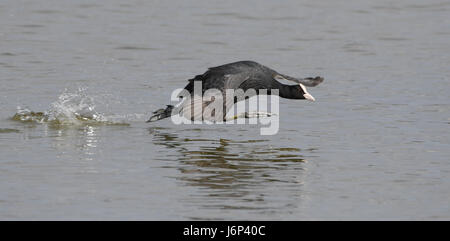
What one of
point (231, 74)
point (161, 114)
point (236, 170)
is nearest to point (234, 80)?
point (231, 74)

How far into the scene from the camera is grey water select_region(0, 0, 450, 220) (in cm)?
761

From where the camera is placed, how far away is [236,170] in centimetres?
877

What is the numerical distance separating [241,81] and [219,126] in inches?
34.5

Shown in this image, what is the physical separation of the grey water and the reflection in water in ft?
0.06

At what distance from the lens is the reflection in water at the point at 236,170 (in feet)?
25.0

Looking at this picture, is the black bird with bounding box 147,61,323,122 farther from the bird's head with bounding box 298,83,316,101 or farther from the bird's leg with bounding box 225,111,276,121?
the bird's leg with bounding box 225,111,276,121

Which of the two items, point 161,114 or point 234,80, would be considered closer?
point 234,80

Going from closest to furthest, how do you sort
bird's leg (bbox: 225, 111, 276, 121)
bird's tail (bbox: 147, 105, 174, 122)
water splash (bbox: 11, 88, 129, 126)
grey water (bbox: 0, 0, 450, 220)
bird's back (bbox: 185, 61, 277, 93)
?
grey water (bbox: 0, 0, 450, 220)
bird's back (bbox: 185, 61, 277, 93)
bird's tail (bbox: 147, 105, 174, 122)
water splash (bbox: 11, 88, 129, 126)
bird's leg (bbox: 225, 111, 276, 121)

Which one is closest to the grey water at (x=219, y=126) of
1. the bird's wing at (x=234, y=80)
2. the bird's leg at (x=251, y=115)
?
the bird's leg at (x=251, y=115)

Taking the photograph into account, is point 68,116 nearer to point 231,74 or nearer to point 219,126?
point 219,126

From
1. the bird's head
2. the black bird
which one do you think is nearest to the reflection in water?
the black bird

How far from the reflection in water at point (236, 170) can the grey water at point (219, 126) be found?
0.06 feet

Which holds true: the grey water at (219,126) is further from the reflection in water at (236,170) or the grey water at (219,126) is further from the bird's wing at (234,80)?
the bird's wing at (234,80)

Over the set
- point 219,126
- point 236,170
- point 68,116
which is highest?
point 68,116
